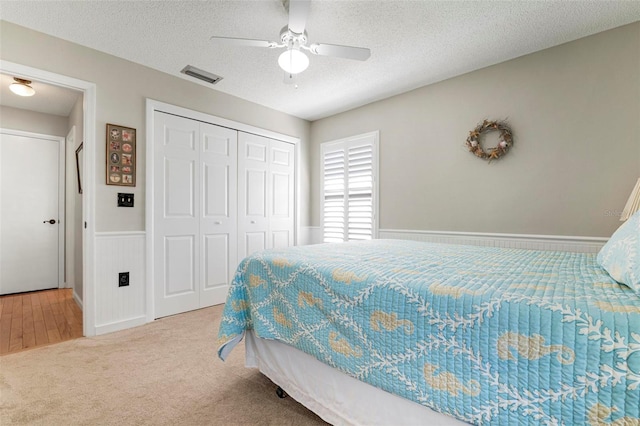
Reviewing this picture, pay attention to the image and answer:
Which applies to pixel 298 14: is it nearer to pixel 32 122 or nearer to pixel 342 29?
pixel 342 29

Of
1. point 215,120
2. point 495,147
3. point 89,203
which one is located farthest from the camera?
point 215,120

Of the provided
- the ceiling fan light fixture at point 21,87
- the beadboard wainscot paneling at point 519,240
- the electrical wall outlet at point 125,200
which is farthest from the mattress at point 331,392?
the ceiling fan light fixture at point 21,87

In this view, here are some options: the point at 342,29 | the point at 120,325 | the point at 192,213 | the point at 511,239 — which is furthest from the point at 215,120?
the point at 511,239

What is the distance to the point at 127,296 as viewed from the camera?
282 centimetres

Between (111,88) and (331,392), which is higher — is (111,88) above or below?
above

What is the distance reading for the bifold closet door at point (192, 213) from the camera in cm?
307

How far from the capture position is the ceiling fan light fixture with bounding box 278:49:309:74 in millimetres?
2055

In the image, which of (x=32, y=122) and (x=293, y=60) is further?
(x=32, y=122)

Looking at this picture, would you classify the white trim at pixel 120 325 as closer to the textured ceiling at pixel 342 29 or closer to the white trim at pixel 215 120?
the white trim at pixel 215 120

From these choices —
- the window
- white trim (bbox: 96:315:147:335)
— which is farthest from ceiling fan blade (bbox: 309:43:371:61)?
white trim (bbox: 96:315:147:335)

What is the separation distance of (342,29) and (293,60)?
0.58m

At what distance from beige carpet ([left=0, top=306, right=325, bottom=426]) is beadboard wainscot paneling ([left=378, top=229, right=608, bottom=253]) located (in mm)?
2239

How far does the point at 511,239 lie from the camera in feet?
9.09

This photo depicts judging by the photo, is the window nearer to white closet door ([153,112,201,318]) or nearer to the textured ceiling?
the textured ceiling
